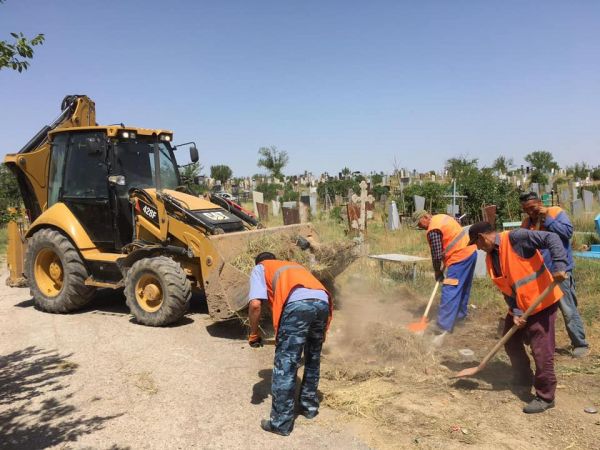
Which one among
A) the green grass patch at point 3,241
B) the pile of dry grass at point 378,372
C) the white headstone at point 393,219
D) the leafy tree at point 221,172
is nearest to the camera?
the pile of dry grass at point 378,372

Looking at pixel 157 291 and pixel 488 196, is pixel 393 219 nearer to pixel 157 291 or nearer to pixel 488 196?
pixel 488 196

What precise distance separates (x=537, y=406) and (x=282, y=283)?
2.26 meters

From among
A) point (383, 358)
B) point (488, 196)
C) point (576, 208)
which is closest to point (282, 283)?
point (383, 358)

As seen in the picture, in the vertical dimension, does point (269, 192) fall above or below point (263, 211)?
above

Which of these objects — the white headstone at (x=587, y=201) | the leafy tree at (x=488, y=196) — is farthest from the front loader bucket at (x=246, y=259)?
the white headstone at (x=587, y=201)

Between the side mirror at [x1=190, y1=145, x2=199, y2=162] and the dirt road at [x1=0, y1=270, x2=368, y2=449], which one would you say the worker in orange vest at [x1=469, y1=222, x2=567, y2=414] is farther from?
the side mirror at [x1=190, y1=145, x2=199, y2=162]

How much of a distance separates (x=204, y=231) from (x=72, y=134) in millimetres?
2982

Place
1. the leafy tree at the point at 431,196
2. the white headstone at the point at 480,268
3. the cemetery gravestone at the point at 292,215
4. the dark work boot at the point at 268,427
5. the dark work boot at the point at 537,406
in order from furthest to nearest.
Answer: the leafy tree at the point at 431,196
the cemetery gravestone at the point at 292,215
the white headstone at the point at 480,268
the dark work boot at the point at 537,406
the dark work boot at the point at 268,427

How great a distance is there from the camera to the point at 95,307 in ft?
25.3

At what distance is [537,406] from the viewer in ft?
12.6

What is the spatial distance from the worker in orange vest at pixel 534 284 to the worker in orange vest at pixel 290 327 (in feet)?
5.09

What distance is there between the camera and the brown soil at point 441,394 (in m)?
3.53

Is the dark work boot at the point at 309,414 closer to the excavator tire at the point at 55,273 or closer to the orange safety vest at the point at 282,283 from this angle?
the orange safety vest at the point at 282,283

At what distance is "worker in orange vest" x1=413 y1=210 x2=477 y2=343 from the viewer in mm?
5426
